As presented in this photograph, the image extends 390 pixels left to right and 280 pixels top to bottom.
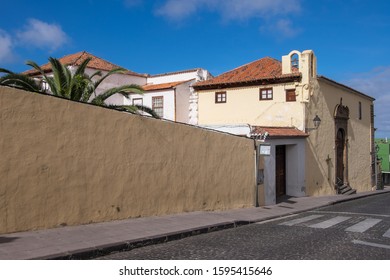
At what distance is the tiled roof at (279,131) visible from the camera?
15.8 m

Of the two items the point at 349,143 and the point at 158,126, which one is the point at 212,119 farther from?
the point at 158,126

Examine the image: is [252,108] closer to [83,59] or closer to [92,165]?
[83,59]

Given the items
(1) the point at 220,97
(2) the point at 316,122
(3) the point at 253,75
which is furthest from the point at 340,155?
(1) the point at 220,97

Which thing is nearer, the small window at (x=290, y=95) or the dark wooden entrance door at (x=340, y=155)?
the small window at (x=290, y=95)

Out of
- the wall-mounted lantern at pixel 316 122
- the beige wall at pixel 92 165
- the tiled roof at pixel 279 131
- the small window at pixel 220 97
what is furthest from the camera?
the small window at pixel 220 97

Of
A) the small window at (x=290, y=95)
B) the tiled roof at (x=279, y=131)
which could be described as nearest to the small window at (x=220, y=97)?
the small window at (x=290, y=95)

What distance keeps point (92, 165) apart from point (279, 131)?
10.8 meters

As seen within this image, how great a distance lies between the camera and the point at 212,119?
23078 millimetres

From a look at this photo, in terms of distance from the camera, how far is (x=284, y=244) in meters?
7.66

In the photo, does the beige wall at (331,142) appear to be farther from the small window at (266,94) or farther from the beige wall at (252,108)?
the small window at (266,94)

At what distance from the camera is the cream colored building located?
63.4 feet

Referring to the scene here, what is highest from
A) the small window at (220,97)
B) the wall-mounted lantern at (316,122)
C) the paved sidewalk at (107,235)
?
the small window at (220,97)

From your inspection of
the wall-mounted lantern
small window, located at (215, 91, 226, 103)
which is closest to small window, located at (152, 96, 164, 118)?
small window, located at (215, 91, 226, 103)
